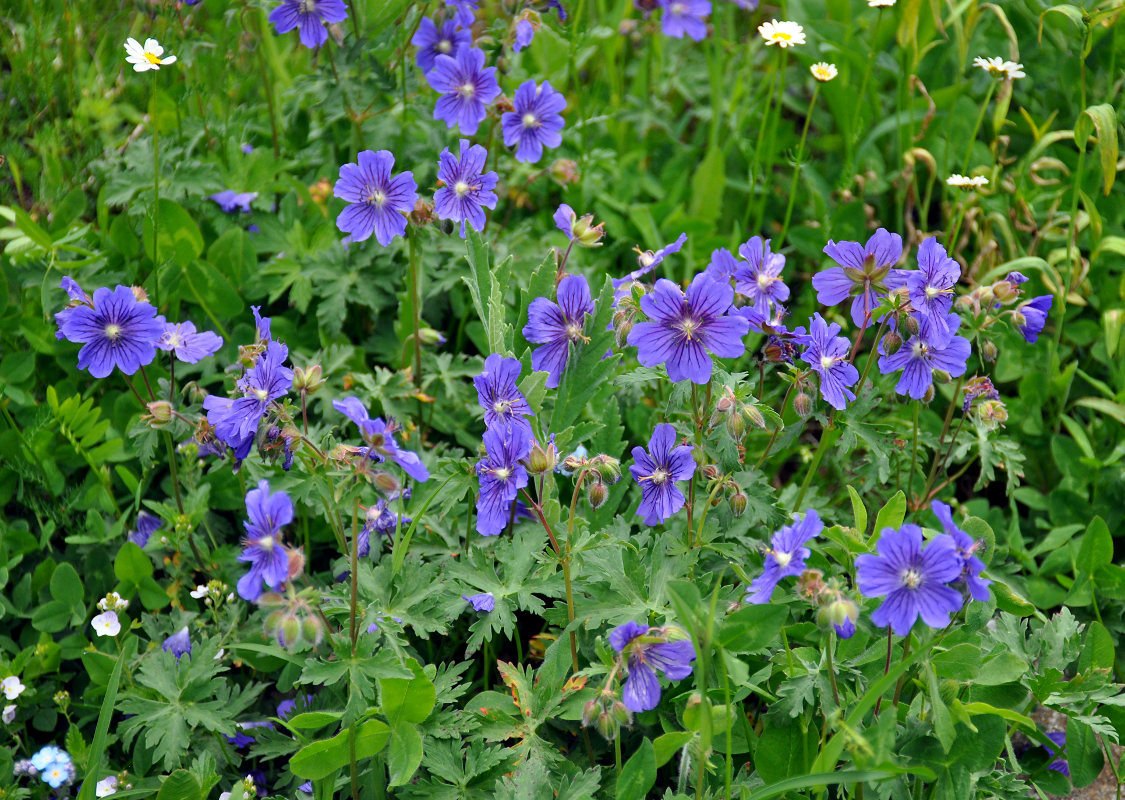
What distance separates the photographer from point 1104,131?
2.68 m

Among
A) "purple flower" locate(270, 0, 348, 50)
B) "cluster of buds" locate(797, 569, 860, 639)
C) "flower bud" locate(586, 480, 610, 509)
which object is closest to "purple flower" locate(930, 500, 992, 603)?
"cluster of buds" locate(797, 569, 860, 639)

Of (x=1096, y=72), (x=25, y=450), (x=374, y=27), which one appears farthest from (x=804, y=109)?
(x=25, y=450)

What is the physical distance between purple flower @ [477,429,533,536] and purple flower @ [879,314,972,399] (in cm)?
82

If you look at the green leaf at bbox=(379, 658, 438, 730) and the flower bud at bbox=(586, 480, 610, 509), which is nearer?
the green leaf at bbox=(379, 658, 438, 730)

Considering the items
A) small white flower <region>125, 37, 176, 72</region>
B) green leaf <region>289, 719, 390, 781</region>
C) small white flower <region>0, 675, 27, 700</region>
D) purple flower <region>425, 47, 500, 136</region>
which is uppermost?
small white flower <region>125, 37, 176, 72</region>

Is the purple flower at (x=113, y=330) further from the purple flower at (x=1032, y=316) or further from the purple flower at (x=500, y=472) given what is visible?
the purple flower at (x=1032, y=316)

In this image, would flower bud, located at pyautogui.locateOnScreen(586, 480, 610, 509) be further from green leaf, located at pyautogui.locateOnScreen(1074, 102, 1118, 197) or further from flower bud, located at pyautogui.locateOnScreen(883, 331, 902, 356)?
green leaf, located at pyautogui.locateOnScreen(1074, 102, 1118, 197)

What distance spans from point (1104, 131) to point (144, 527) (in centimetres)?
290

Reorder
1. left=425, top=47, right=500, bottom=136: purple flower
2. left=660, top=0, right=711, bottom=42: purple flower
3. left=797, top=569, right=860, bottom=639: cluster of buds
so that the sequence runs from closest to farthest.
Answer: left=797, top=569, right=860, bottom=639: cluster of buds, left=425, top=47, right=500, bottom=136: purple flower, left=660, top=0, right=711, bottom=42: purple flower

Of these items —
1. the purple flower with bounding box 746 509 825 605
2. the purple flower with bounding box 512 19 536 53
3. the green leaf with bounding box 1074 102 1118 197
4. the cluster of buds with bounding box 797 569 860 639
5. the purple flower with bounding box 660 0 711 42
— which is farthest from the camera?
the purple flower with bounding box 660 0 711 42

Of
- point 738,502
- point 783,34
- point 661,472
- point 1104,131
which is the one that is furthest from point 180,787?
point 1104,131

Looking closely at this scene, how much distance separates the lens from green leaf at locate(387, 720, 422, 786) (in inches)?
74.4

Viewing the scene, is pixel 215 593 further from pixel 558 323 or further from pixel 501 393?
pixel 558 323

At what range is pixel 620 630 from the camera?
179cm
